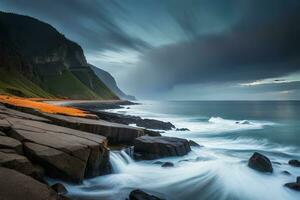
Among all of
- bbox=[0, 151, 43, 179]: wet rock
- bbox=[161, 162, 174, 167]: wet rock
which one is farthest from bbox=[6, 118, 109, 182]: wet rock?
bbox=[161, 162, 174, 167]: wet rock

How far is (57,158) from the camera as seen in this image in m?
10.6

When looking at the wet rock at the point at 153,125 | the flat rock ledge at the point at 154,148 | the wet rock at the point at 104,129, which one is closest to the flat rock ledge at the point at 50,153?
the flat rock ledge at the point at 154,148

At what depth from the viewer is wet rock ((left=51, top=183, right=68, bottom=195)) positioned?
10113mm

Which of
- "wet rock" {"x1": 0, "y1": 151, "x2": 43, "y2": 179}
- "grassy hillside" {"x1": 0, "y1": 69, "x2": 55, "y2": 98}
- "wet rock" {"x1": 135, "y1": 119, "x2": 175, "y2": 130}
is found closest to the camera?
"wet rock" {"x1": 0, "y1": 151, "x2": 43, "y2": 179}

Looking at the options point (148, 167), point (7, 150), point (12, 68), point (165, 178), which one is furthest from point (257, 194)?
point (12, 68)

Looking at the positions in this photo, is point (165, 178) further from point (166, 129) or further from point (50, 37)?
point (50, 37)

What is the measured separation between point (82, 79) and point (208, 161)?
18390 centimetres

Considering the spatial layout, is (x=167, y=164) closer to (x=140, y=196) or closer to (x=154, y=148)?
(x=154, y=148)

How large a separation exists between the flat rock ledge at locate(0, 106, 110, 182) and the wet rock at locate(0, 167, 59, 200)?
1.05 meters

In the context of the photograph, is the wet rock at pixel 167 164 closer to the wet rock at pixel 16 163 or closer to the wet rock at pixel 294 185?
the wet rock at pixel 294 185

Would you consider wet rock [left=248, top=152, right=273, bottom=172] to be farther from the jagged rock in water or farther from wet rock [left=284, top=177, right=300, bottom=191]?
the jagged rock in water

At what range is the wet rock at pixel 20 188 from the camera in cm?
677

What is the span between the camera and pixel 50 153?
34.4 feet

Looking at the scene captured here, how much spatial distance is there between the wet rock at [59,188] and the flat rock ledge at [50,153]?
0.67m
